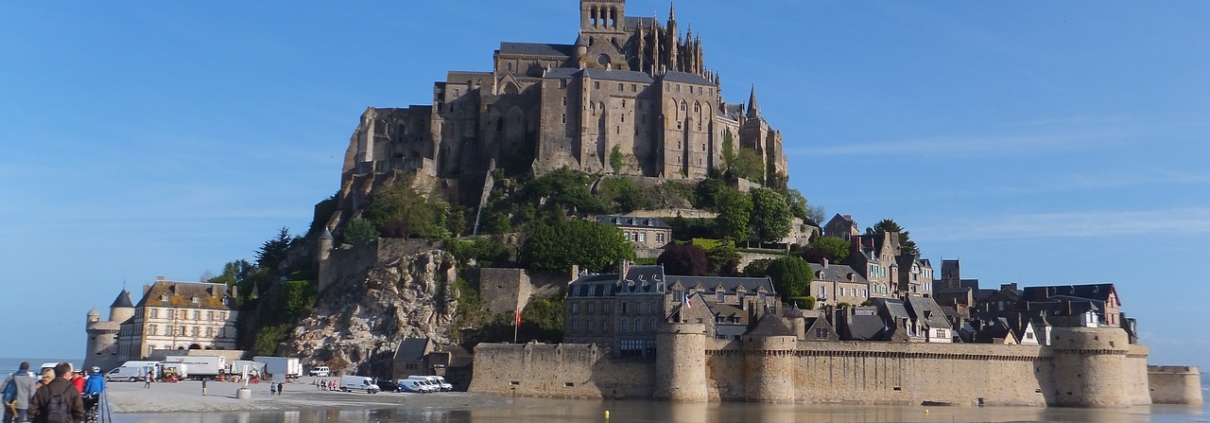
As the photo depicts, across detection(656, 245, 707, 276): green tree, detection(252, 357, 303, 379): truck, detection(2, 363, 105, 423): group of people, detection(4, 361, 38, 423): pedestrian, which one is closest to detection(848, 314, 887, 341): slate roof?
detection(656, 245, 707, 276): green tree

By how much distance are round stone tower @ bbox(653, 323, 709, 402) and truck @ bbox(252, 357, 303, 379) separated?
67.5ft

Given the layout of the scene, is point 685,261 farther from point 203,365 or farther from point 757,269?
point 203,365

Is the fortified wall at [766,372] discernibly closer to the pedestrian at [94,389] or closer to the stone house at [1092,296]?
the stone house at [1092,296]

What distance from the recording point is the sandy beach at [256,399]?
1807 inches

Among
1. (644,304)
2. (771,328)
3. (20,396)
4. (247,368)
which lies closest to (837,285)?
(771,328)

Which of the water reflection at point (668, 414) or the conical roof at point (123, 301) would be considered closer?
the water reflection at point (668, 414)

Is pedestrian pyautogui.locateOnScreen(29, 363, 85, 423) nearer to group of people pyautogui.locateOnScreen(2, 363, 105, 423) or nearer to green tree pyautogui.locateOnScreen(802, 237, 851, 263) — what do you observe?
group of people pyautogui.locateOnScreen(2, 363, 105, 423)

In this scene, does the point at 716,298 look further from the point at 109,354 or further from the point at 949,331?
the point at 109,354

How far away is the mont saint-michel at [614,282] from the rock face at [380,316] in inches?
5.4

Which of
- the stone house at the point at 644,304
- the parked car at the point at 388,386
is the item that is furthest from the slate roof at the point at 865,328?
the parked car at the point at 388,386

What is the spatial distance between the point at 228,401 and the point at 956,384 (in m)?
35.6

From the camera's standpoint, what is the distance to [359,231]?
7794 centimetres

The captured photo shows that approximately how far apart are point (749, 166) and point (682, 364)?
3478 centimetres

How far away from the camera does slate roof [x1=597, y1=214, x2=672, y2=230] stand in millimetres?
77188
